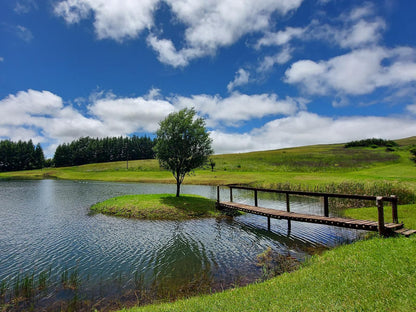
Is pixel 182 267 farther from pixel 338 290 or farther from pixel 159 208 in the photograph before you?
pixel 159 208

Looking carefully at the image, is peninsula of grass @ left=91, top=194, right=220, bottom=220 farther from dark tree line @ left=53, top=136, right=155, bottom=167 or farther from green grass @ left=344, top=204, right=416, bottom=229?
dark tree line @ left=53, top=136, right=155, bottom=167

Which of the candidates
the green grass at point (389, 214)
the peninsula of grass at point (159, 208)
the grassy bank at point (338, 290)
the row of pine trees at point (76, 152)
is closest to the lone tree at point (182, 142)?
the peninsula of grass at point (159, 208)

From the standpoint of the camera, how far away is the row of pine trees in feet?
452

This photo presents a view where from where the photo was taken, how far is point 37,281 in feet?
34.8

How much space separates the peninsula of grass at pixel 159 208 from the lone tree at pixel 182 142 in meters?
3.11

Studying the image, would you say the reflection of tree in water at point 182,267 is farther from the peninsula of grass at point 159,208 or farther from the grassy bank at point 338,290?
the peninsula of grass at point 159,208

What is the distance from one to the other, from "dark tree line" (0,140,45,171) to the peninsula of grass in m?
148

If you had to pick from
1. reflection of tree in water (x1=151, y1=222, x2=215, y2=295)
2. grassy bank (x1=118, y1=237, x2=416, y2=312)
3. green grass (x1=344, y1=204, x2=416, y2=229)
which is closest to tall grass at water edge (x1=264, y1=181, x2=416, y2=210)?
green grass (x1=344, y1=204, x2=416, y2=229)

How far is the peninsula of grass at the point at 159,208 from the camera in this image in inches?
922

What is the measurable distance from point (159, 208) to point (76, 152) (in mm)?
147693

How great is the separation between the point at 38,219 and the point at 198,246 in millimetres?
17663

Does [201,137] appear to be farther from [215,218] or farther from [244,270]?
[244,270]

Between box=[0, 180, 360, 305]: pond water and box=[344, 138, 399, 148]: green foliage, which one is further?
box=[344, 138, 399, 148]: green foliage

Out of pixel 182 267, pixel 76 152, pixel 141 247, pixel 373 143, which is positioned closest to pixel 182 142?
pixel 141 247
